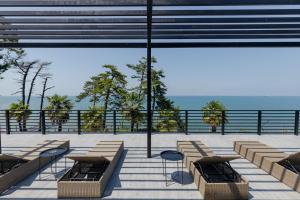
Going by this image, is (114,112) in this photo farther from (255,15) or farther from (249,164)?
(255,15)

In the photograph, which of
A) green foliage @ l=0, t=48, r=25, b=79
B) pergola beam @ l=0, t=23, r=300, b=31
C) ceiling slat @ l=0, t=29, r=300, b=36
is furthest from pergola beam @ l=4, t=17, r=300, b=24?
green foliage @ l=0, t=48, r=25, b=79

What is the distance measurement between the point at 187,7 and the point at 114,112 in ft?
16.5

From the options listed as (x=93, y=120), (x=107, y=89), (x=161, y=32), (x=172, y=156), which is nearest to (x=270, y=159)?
(x=172, y=156)

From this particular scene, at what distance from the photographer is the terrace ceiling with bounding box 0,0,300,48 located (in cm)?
459

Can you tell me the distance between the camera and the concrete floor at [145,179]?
372 cm

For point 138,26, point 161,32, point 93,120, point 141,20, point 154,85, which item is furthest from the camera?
point 154,85

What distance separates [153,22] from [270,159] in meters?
3.91

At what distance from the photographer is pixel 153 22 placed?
5234 mm

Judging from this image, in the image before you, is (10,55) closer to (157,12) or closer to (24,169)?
(24,169)

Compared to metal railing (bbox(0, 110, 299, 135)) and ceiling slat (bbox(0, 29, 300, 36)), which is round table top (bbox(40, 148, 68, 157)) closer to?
ceiling slat (bbox(0, 29, 300, 36))

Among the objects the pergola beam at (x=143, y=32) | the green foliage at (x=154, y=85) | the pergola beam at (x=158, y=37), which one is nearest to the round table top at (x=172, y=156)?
the pergola beam at (x=143, y=32)

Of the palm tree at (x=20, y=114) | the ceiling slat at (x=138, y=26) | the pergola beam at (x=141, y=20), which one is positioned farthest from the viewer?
the palm tree at (x=20, y=114)

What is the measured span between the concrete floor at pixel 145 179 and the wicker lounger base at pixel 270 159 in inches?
4.4

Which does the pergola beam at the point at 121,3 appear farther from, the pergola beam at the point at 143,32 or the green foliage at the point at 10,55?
the green foliage at the point at 10,55
